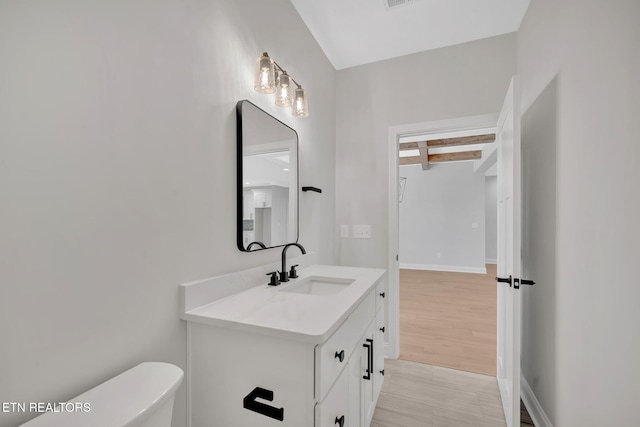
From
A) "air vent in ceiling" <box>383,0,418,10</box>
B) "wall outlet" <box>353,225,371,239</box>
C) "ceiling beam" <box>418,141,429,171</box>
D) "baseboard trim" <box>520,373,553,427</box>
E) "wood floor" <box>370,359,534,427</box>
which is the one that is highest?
"air vent in ceiling" <box>383,0,418,10</box>

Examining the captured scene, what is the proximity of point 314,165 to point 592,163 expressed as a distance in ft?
5.31

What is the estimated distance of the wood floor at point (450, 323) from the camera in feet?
7.95

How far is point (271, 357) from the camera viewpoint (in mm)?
922

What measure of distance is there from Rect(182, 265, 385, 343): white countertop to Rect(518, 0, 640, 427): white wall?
90 centimetres

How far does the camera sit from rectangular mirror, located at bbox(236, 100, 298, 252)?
4.52ft

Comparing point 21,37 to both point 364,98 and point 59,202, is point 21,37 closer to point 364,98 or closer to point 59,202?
point 59,202

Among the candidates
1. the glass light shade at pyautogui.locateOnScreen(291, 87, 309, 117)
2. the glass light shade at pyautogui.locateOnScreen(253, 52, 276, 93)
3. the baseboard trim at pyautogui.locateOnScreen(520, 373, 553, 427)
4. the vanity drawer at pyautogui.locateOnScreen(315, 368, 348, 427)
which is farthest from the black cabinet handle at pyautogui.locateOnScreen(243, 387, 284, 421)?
the baseboard trim at pyautogui.locateOnScreen(520, 373, 553, 427)

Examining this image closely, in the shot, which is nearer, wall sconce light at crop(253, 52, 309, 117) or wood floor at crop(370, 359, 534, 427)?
wall sconce light at crop(253, 52, 309, 117)

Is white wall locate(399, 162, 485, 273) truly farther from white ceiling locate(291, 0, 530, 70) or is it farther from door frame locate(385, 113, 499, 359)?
Result: white ceiling locate(291, 0, 530, 70)

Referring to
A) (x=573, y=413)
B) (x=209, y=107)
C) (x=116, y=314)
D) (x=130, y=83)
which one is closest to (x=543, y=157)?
(x=573, y=413)

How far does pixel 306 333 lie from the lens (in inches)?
33.6

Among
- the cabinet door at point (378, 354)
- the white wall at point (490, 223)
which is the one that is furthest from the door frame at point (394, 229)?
the white wall at point (490, 223)

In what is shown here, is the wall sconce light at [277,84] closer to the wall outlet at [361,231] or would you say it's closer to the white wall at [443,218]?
the wall outlet at [361,231]

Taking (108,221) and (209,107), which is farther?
(209,107)
